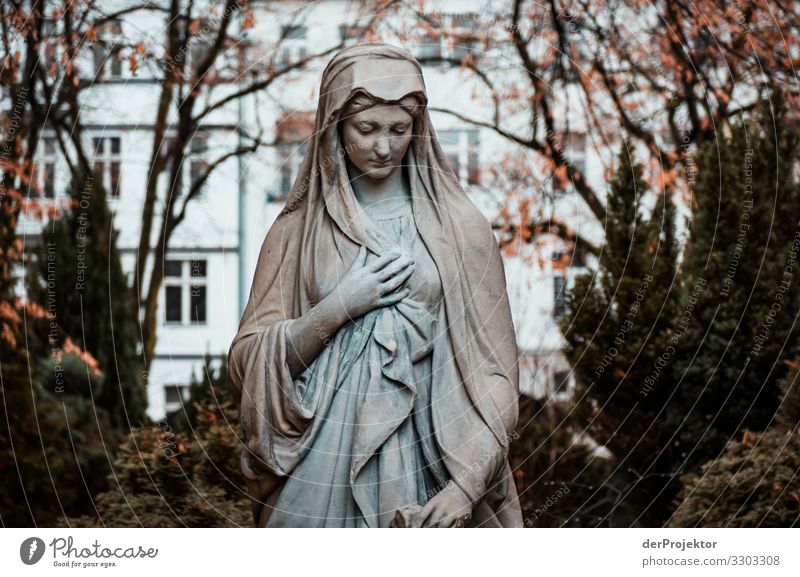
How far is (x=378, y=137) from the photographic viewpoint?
22.8 feet

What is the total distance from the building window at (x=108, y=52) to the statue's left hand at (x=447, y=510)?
36.3 ft

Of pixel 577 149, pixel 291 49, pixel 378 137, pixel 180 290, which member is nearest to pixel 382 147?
pixel 378 137

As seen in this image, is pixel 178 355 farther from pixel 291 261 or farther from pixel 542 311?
pixel 291 261

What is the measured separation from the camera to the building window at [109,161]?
18.0m

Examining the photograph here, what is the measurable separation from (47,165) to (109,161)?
69cm

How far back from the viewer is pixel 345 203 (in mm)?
7066

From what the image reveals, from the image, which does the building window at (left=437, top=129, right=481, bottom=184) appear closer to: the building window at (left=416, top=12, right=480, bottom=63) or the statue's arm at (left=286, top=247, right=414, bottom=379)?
the building window at (left=416, top=12, right=480, bottom=63)

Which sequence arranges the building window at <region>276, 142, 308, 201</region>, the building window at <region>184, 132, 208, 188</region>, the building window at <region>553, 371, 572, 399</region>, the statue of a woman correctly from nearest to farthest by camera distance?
the statue of a woman, the building window at <region>553, 371, 572, 399</region>, the building window at <region>276, 142, 308, 201</region>, the building window at <region>184, 132, 208, 188</region>

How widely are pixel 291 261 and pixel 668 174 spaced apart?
31.7ft

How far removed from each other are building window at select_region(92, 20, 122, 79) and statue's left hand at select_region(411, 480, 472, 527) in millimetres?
11061

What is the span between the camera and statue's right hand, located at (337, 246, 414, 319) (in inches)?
267

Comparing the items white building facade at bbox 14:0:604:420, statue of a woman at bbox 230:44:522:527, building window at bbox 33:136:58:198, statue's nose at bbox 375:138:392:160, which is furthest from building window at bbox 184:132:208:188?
→ statue's nose at bbox 375:138:392:160

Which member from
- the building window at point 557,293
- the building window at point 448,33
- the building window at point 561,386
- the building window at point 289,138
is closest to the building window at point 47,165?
the building window at point 289,138

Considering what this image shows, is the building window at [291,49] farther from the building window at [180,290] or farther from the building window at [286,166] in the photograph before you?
the building window at [180,290]
